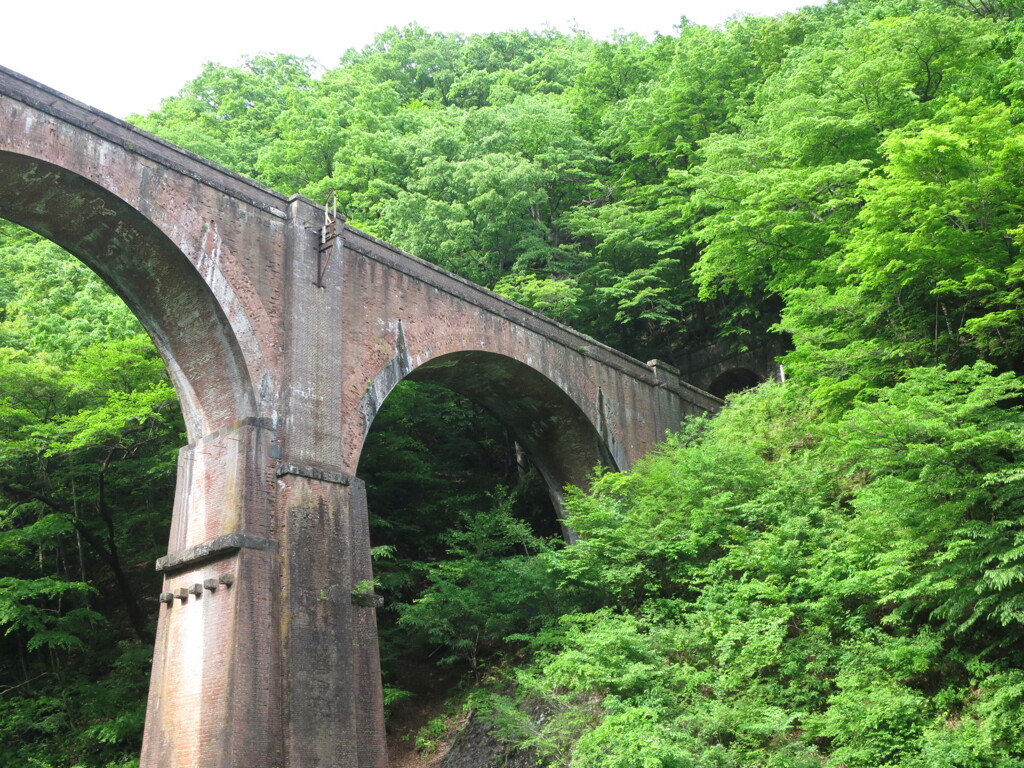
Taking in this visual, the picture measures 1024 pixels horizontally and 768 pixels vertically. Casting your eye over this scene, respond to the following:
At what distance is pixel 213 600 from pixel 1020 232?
32.5 ft

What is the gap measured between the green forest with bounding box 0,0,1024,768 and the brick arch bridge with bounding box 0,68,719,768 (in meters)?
2.40

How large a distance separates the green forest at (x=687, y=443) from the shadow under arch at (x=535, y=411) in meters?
0.78

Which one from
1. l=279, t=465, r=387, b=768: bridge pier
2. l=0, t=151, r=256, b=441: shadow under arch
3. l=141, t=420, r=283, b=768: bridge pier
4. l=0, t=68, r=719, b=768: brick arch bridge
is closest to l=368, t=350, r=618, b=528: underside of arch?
l=0, t=68, r=719, b=768: brick arch bridge

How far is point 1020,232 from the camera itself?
1035cm

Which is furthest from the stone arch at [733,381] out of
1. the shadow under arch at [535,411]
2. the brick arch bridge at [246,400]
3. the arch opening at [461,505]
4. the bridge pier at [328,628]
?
the bridge pier at [328,628]

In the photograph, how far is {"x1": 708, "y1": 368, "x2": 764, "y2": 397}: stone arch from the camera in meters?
25.2

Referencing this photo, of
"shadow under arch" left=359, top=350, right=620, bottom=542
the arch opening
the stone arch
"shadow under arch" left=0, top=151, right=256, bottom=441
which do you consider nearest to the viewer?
"shadow under arch" left=0, top=151, right=256, bottom=441

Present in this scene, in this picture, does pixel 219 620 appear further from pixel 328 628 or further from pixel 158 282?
pixel 158 282

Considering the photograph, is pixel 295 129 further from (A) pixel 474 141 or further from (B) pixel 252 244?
(B) pixel 252 244

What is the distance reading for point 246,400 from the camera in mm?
11258

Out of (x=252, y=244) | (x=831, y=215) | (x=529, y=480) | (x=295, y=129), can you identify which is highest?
(x=295, y=129)

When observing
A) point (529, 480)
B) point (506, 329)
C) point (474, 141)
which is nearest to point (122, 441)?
point (506, 329)

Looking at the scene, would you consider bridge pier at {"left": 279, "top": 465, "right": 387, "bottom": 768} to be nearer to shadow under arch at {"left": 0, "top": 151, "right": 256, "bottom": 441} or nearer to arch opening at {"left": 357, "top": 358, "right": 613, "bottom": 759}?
shadow under arch at {"left": 0, "top": 151, "right": 256, "bottom": 441}

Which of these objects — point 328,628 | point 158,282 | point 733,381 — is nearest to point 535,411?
point 328,628
